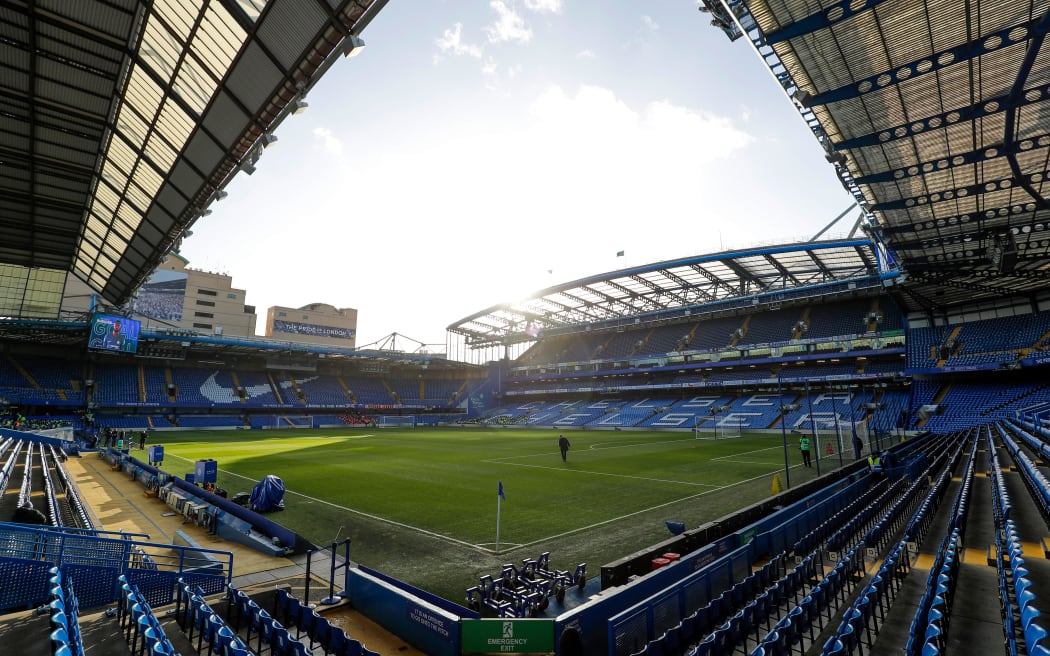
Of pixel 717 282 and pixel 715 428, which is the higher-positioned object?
pixel 717 282

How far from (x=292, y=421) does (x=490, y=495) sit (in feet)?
178

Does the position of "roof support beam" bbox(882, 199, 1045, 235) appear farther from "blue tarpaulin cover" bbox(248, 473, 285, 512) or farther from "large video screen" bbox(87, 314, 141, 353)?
"large video screen" bbox(87, 314, 141, 353)

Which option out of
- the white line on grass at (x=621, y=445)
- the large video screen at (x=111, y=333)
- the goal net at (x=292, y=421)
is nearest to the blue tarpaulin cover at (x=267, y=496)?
the white line on grass at (x=621, y=445)

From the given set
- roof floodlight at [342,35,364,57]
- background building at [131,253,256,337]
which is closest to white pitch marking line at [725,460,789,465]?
roof floodlight at [342,35,364,57]

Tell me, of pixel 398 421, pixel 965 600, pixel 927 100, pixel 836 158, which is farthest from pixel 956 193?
pixel 398 421

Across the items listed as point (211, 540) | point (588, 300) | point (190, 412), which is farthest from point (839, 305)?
point (190, 412)

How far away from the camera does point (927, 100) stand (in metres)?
15.2

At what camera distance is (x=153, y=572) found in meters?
9.17

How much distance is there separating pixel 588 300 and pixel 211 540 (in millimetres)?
60500

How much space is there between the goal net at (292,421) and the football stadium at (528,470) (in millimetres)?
20104

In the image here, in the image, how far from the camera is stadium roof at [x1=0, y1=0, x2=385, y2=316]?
393 inches

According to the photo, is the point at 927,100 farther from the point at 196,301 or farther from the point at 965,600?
the point at 196,301

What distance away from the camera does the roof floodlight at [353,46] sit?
955cm

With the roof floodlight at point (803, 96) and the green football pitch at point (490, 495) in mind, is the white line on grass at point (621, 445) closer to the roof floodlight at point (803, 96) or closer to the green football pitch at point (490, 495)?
the green football pitch at point (490, 495)
